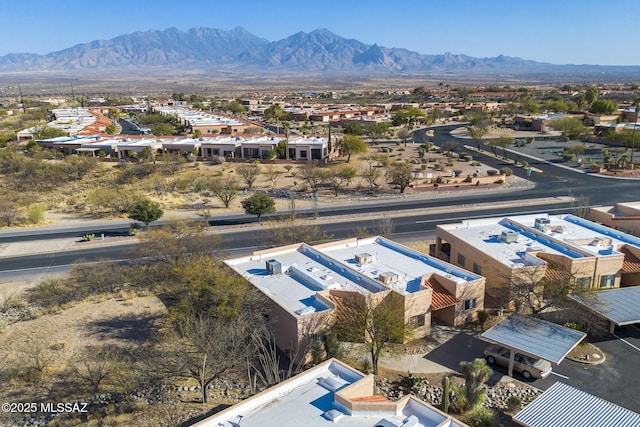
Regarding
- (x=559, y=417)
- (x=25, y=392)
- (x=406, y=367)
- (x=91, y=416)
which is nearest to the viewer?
(x=559, y=417)

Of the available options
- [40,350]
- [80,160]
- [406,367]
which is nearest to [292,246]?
[406,367]

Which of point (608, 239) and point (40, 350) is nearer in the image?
point (40, 350)

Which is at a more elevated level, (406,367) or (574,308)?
(574,308)

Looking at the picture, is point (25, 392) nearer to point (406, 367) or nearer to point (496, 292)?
point (406, 367)

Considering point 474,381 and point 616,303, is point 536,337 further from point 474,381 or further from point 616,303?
point 616,303

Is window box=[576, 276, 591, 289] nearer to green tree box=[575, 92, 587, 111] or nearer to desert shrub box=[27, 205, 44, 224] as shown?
desert shrub box=[27, 205, 44, 224]

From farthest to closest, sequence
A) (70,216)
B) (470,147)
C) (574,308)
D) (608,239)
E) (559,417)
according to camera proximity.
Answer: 1. (470,147)
2. (70,216)
3. (608,239)
4. (574,308)
5. (559,417)

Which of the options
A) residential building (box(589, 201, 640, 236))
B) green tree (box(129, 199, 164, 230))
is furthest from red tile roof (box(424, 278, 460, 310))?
green tree (box(129, 199, 164, 230))

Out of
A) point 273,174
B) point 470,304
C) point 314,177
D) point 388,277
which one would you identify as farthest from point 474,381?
point 273,174
